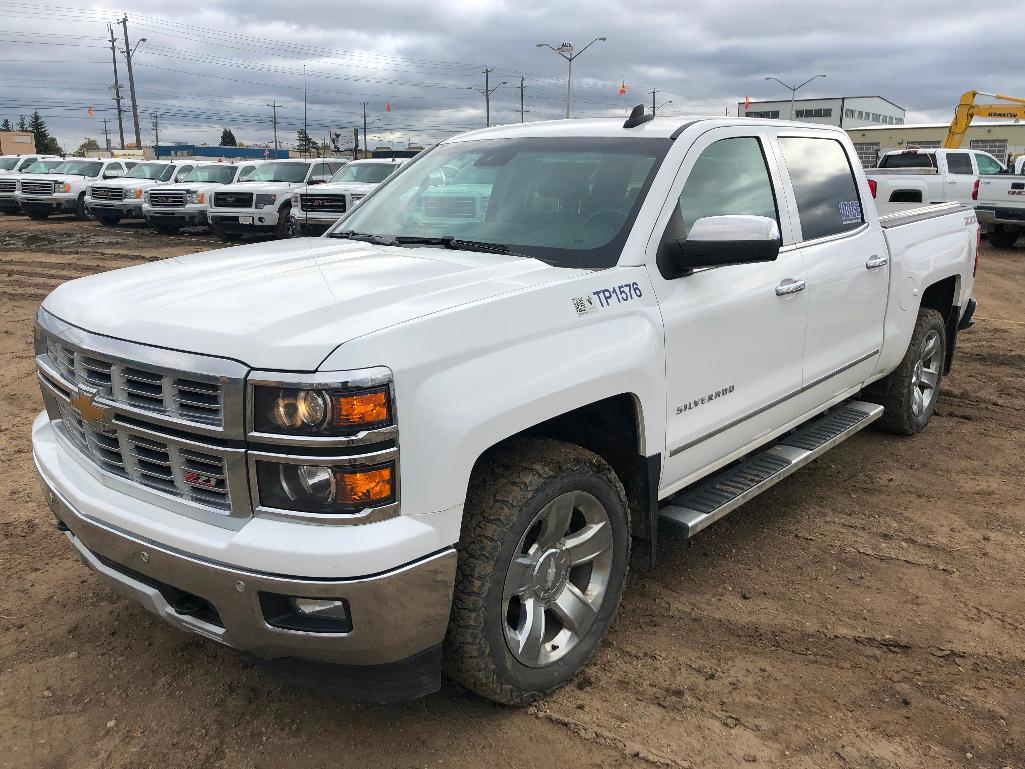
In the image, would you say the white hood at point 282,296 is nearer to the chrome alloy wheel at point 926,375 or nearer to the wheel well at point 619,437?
the wheel well at point 619,437

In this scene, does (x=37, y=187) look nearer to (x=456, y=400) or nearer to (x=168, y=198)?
(x=168, y=198)

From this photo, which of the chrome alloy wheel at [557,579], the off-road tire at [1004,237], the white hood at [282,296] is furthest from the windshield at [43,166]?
the chrome alloy wheel at [557,579]

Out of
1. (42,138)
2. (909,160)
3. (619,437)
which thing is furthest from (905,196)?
(42,138)

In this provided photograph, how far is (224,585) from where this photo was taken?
2.31 m

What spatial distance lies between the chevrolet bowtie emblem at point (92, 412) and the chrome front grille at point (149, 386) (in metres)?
0.04

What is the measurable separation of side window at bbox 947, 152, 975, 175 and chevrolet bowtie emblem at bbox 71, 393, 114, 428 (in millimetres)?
19547

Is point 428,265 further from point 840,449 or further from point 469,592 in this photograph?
point 840,449

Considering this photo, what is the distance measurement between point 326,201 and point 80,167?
46.3ft

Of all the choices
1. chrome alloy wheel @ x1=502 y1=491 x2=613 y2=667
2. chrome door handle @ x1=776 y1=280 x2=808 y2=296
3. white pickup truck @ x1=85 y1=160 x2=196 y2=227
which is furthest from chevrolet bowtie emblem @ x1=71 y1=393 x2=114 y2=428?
white pickup truck @ x1=85 y1=160 x2=196 y2=227

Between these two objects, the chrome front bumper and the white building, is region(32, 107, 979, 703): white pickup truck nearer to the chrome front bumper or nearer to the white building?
the chrome front bumper

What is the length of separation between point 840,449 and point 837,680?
2.81m

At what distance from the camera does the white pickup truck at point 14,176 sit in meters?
24.8

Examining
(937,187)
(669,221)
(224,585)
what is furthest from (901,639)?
(937,187)

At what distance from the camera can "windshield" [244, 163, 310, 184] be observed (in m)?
19.2
